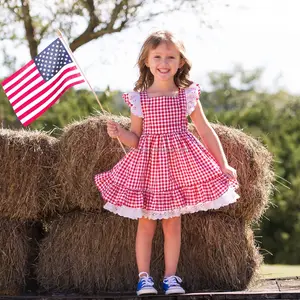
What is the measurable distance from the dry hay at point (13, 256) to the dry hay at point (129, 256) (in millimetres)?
173

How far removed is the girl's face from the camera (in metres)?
4.39

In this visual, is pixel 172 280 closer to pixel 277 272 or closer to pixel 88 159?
pixel 88 159

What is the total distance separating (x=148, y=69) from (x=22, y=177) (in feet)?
3.90

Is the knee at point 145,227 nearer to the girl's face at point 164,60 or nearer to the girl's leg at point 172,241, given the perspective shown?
the girl's leg at point 172,241

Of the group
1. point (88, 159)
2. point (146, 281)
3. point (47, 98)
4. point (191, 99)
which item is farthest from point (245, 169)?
point (47, 98)

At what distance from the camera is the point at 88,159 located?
16.2 feet

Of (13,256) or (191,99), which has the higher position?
(191,99)

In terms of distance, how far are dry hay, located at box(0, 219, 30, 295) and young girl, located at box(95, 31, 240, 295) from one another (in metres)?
0.86

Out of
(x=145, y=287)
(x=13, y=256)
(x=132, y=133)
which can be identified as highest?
(x=132, y=133)

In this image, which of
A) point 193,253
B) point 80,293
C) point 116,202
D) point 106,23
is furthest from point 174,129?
point 106,23

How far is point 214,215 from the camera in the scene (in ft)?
16.1

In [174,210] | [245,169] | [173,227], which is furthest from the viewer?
[245,169]

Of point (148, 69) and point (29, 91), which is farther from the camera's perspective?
point (29, 91)

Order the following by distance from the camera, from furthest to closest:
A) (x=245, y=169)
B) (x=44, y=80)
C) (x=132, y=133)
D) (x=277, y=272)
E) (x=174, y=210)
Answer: (x=277, y=272), (x=245, y=169), (x=44, y=80), (x=132, y=133), (x=174, y=210)
